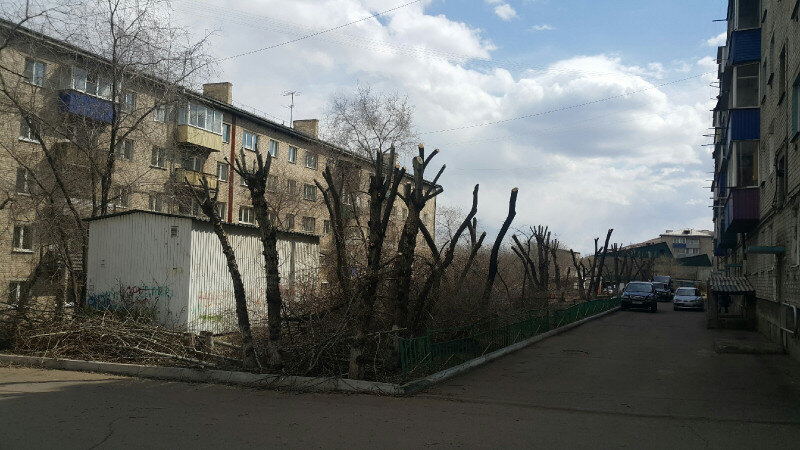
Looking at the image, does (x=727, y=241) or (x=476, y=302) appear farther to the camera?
(x=727, y=241)

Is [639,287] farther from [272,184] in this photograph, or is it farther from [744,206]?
[272,184]

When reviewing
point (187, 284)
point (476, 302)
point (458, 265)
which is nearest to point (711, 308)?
point (458, 265)

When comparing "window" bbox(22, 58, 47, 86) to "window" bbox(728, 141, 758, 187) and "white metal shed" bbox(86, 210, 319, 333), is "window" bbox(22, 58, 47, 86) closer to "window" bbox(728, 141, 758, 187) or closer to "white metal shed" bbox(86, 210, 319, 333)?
"white metal shed" bbox(86, 210, 319, 333)

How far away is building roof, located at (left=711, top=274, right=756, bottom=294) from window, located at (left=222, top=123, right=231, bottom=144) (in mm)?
29796

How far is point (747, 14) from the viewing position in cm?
2128

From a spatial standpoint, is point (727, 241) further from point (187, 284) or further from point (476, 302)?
point (187, 284)

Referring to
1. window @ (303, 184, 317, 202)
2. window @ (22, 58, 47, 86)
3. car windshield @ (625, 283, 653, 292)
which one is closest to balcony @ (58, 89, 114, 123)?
window @ (22, 58, 47, 86)

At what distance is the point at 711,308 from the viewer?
2311 centimetres

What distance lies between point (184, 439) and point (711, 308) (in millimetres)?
22001

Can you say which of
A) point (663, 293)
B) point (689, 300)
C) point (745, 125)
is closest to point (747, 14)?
point (745, 125)

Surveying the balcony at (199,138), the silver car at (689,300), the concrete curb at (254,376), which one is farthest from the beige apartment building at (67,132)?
the silver car at (689,300)

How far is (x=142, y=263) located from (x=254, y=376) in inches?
393

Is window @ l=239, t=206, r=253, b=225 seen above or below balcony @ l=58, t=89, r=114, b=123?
below

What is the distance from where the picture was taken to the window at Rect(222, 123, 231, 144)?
39156 millimetres
